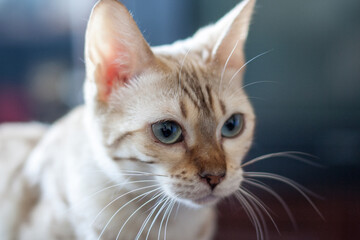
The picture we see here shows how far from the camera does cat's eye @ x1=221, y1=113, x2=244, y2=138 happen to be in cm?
102


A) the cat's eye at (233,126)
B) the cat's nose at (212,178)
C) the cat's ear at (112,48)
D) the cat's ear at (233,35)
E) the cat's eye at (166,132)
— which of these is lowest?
the cat's nose at (212,178)

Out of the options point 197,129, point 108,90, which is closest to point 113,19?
point 108,90

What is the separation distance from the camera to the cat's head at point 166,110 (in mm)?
914

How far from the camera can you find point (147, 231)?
106 cm

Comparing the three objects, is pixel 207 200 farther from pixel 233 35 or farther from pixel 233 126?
pixel 233 35

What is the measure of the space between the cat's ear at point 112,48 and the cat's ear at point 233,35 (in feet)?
0.65

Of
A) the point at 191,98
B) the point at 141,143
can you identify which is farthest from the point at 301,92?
the point at 141,143

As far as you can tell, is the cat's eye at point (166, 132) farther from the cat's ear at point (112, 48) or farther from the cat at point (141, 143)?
the cat's ear at point (112, 48)

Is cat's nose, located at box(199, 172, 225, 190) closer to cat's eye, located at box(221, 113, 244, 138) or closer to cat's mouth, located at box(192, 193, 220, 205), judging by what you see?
cat's mouth, located at box(192, 193, 220, 205)

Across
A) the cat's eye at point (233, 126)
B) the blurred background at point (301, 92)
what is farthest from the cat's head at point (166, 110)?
the blurred background at point (301, 92)

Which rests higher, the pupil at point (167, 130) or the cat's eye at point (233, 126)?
the pupil at point (167, 130)

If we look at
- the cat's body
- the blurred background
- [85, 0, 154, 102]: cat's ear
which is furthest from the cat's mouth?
the blurred background

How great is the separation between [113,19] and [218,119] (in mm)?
344

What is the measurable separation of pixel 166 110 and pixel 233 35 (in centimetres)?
29
